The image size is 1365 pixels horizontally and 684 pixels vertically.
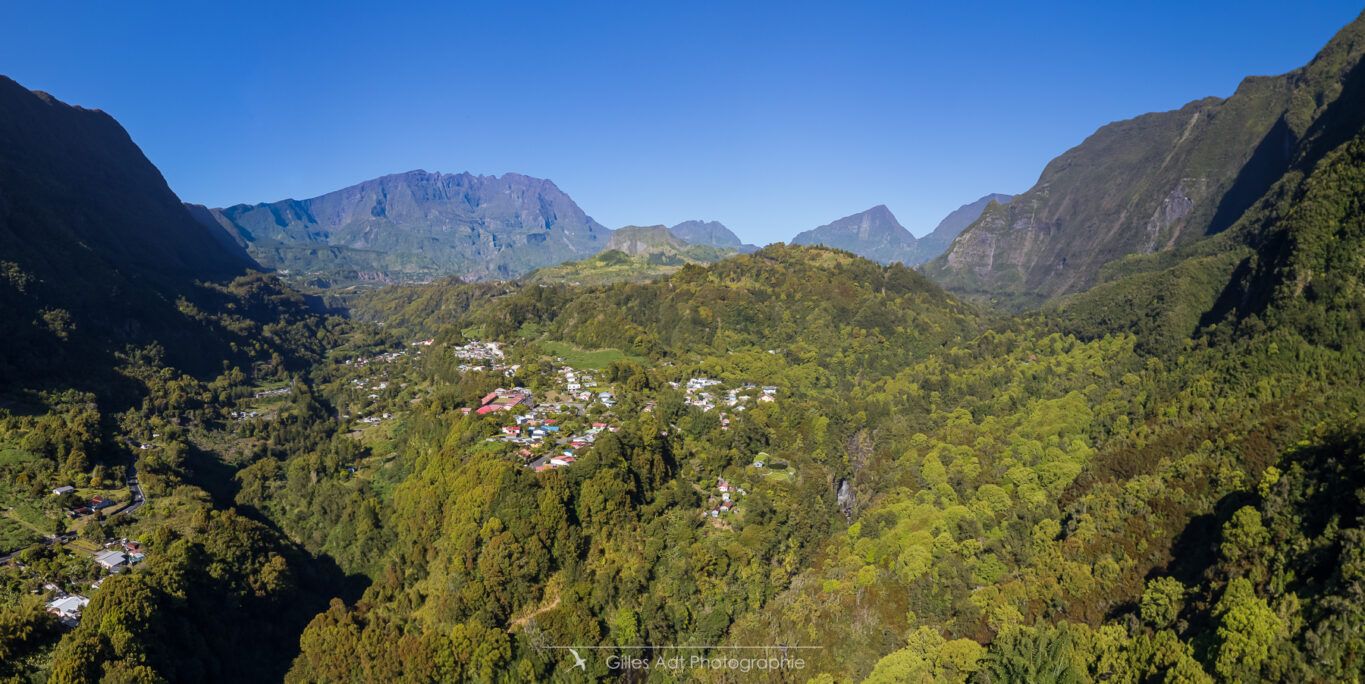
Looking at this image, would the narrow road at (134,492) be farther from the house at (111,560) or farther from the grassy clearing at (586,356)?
the grassy clearing at (586,356)

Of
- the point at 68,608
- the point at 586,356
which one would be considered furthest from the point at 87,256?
the point at 68,608

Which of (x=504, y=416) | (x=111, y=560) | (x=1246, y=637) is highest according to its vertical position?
(x=504, y=416)

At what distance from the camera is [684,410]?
61.8 meters

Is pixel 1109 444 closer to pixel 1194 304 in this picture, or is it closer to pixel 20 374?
pixel 1194 304

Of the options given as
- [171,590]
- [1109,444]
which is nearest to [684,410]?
[1109,444]

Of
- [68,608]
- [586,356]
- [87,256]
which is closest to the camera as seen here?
[68,608]

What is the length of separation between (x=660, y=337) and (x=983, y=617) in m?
67.1

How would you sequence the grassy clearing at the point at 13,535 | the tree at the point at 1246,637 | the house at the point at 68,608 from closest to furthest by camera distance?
the tree at the point at 1246,637 < the house at the point at 68,608 < the grassy clearing at the point at 13,535

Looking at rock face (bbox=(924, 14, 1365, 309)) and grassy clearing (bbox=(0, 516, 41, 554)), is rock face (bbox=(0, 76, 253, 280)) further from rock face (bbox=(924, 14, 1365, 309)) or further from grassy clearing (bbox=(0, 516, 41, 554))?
rock face (bbox=(924, 14, 1365, 309))

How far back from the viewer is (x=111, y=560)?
3666 cm

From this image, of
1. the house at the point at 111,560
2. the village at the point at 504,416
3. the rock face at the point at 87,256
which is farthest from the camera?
the rock face at the point at 87,256

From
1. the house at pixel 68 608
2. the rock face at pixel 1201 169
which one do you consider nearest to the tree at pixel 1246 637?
the house at pixel 68 608

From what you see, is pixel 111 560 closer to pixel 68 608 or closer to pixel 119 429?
pixel 68 608

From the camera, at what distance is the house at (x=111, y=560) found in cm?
3609
